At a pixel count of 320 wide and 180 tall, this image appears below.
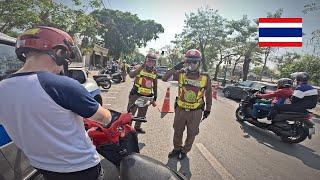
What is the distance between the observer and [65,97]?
1.65m

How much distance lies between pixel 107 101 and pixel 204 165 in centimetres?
803

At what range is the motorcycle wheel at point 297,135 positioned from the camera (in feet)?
24.9

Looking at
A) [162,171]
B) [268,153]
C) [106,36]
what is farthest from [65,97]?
[106,36]

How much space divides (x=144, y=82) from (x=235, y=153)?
262cm

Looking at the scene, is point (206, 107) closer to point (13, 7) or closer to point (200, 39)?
point (13, 7)

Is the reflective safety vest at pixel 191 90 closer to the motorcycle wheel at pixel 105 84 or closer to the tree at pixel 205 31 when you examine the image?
the motorcycle wheel at pixel 105 84

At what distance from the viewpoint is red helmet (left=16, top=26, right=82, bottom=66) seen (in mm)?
1819

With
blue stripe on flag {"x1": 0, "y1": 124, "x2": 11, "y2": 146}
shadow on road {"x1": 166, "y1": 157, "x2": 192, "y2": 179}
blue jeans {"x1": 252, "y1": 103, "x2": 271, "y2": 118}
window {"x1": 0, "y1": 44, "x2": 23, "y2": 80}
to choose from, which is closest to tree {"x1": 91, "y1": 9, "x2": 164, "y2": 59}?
blue jeans {"x1": 252, "y1": 103, "x2": 271, "y2": 118}

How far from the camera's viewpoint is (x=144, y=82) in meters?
7.11

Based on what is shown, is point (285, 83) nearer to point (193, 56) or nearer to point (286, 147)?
point (286, 147)

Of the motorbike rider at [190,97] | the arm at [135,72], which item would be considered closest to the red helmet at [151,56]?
the arm at [135,72]

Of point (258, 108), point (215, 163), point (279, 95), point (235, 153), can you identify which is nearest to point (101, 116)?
point (215, 163)

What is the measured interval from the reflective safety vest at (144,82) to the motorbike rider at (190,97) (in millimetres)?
1395

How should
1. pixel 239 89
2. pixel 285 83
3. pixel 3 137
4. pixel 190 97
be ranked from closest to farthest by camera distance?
pixel 3 137 → pixel 190 97 → pixel 285 83 → pixel 239 89
